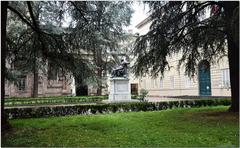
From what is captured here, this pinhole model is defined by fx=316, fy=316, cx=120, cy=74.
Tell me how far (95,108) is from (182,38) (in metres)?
6.77

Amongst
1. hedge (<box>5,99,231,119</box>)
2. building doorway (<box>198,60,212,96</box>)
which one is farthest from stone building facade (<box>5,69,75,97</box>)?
hedge (<box>5,99,231,119</box>)

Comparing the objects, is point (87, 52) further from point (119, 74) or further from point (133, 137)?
point (119, 74)

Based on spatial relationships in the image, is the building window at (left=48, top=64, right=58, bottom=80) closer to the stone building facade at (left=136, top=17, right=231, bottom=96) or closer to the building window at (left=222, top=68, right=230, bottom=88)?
the stone building facade at (left=136, top=17, right=231, bottom=96)

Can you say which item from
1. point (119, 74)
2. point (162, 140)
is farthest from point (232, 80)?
point (119, 74)

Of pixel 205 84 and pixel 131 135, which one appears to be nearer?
pixel 131 135

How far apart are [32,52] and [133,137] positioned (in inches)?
234

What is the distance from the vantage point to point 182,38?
12922 millimetres

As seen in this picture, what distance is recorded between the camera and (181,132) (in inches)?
343

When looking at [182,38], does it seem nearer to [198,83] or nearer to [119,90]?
[119,90]

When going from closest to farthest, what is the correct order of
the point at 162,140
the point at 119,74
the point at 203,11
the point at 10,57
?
the point at 162,140 < the point at 10,57 < the point at 203,11 < the point at 119,74

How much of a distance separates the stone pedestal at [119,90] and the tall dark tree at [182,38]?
10872mm

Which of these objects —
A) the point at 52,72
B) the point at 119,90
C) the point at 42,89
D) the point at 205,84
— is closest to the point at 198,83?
the point at 205,84

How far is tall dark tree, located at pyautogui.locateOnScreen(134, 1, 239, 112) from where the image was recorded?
40.3 ft

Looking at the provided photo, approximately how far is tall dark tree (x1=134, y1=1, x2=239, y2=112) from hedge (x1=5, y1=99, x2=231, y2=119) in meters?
4.12
